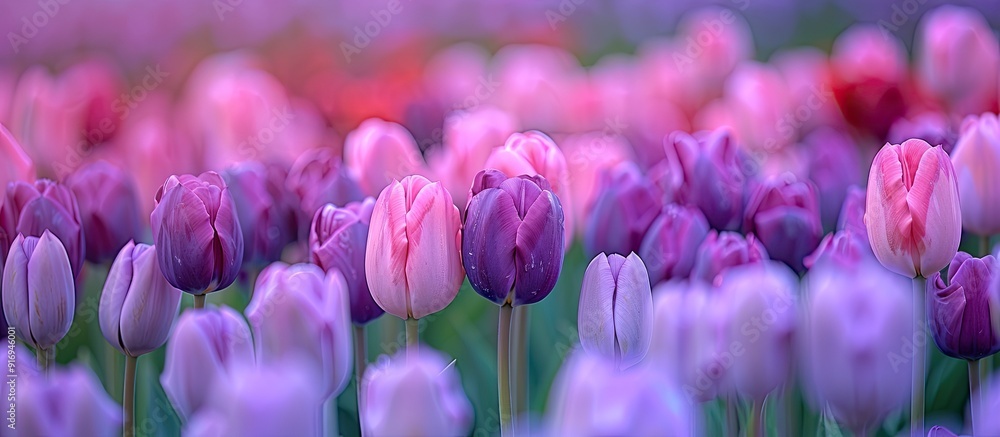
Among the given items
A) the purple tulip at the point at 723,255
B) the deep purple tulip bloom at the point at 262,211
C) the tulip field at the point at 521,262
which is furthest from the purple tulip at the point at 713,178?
the deep purple tulip bloom at the point at 262,211

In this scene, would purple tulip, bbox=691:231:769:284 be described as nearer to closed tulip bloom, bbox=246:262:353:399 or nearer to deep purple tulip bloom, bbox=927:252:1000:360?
deep purple tulip bloom, bbox=927:252:1000:360

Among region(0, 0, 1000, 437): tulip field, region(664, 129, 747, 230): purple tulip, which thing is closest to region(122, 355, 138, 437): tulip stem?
region(0, 0, 1000, 437): tulip field

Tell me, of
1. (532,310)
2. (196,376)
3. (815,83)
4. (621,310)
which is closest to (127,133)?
(532,310)

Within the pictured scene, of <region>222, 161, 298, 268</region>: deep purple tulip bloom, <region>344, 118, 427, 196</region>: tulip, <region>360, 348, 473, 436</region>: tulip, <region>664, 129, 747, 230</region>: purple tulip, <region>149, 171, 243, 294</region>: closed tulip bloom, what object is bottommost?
<region>664, 129, 747, 230</region>: purple tulip

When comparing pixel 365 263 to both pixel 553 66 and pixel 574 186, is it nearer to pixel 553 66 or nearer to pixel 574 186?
pixel 574 186

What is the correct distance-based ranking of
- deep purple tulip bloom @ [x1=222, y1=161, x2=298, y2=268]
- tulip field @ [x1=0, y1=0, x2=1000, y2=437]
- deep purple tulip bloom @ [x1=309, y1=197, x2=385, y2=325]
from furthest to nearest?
deep purple tulip bloom @ [x1=222, y1=161, x2=298, y2=268], deep purple tulip bloom @ [x1=309, y1=197, x2=385, y2=325], tulip field @ [x1=0, y1=0, x2=1000, y2=437]

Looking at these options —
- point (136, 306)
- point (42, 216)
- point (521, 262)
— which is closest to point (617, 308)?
point (521, 262)

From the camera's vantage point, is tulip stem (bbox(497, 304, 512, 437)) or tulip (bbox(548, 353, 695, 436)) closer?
tulip (bbox(548, 353, 695, 436))

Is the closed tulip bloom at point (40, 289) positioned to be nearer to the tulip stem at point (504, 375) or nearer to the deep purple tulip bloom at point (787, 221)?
the tulip stem at point (504, 375)
